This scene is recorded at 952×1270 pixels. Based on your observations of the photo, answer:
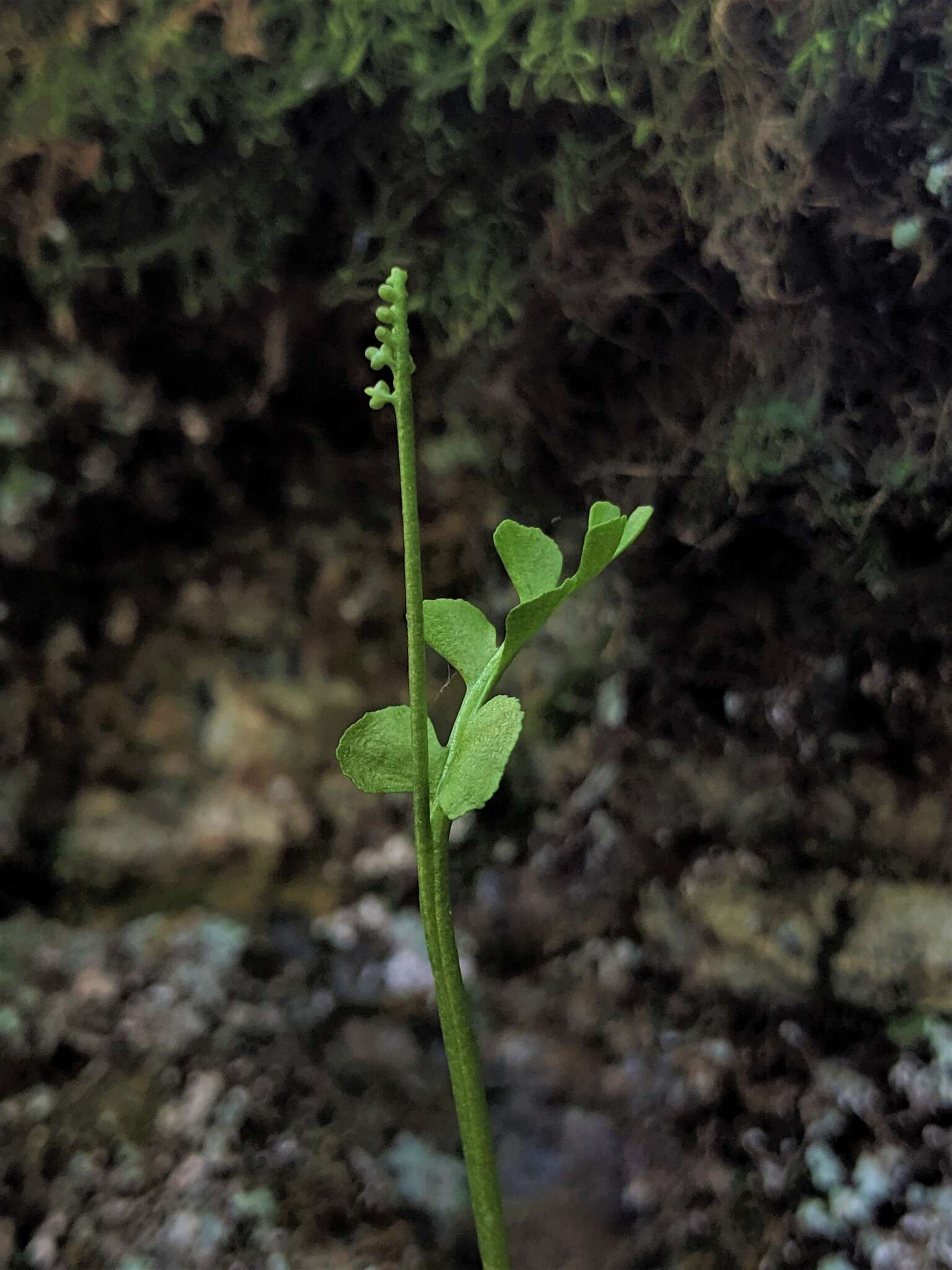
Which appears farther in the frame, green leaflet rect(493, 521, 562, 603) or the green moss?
the green moss

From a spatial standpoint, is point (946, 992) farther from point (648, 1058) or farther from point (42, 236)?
point (42, 236)

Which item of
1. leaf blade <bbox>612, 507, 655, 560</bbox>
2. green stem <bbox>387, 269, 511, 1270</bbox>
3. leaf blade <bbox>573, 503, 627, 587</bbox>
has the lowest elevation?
green stem <bbox>387, 269, 511, 1270</bbox>

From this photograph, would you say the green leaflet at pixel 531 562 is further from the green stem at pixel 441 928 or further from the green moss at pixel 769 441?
the green moss at pixel 769 441

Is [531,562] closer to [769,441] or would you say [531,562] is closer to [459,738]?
[459,738]

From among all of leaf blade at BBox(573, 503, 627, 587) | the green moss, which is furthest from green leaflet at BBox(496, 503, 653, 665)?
the green moss

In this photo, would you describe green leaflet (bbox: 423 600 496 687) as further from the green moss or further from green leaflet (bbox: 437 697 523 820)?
the green moss

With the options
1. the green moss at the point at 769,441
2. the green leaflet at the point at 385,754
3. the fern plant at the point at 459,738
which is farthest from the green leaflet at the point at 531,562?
the green moss at the point at 769,441
